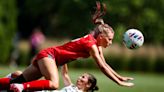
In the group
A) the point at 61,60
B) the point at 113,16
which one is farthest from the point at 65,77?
the point at 113,16

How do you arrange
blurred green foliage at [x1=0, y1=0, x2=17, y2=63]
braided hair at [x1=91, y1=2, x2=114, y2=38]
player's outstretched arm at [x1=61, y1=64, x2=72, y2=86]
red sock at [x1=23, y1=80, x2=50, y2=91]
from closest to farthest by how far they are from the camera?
red sock at [x1=23, y1=80, x2=50, y2=91], braided hair at [x1=91, y1=2, x2=114, y2=38], player's outstretched arm at [x1=61, y1=64, x2=72, y2=86], blurred green foliage at [x1=0, y1=0, x2=17, y2=63]

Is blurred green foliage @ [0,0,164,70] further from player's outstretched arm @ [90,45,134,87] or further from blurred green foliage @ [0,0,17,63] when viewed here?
player's outstretched arm @ [90,45,134,87]

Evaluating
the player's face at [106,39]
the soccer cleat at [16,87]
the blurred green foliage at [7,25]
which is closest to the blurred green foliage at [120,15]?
the blurred green foliage at [7,25]

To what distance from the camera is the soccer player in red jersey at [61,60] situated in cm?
1006

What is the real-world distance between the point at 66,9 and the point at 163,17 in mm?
4568

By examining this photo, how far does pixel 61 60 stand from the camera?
10.3 meters

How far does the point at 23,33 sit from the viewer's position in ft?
125

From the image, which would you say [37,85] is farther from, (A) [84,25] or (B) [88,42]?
(A) [84,25]

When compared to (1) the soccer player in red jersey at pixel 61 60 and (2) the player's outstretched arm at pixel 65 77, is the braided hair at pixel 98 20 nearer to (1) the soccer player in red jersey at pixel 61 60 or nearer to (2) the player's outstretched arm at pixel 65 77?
(1) the soccer player in red jersey at pixel 61 60

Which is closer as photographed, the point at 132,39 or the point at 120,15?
the point at 132,39

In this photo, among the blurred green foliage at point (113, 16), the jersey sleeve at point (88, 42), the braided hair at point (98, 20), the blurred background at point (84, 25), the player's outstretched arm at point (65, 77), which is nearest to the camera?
the jersey sleeve at point (88, 42)

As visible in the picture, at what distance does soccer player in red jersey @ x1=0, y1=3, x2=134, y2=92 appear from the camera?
10.1 meters

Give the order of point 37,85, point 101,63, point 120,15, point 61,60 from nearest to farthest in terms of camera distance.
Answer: point 37,85 < point 101,63 < point 61,60 < point 120,15

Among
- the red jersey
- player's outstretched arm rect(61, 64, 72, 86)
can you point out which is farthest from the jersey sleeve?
player's outstretched arm rect(61, 64, 72, 86)
